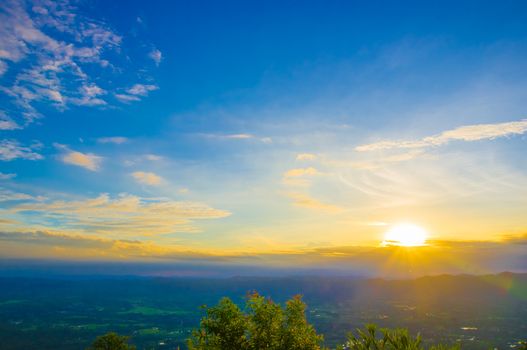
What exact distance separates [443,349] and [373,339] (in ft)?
14.3

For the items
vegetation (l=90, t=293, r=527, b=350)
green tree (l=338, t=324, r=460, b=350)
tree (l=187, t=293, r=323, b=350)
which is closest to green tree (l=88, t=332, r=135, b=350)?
tree (l=187, t=293, r=323, b=350)

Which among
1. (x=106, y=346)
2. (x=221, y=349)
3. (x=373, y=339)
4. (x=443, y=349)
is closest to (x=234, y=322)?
(x=221, y=349)

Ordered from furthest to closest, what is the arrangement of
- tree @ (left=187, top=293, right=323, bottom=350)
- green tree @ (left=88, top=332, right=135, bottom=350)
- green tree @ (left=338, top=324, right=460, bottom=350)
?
green tree @ (left=88, top=332, right=135, bottom=350)
tree @ (left=187, top=293, right=323, bottom=350)
green tree @ (left=338, top=324, right=460, bottom=350)

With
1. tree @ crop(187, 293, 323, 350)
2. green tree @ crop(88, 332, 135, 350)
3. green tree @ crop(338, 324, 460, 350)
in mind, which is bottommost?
green tree @ crop(88, 332, 135, 350)

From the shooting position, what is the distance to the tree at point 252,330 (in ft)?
104

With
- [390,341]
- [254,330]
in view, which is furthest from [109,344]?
[390,341]

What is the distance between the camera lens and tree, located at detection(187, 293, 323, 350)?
104ft

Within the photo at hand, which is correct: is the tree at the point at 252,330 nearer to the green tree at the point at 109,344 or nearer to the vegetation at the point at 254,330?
the vegetation at the point at 254,330

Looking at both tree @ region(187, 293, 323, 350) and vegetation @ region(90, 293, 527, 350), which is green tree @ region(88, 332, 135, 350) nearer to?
tree @ region(187, 293, 323, 350)

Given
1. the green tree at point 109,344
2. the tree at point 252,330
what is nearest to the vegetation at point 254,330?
the tree at point 252,330

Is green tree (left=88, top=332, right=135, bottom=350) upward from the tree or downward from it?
downward

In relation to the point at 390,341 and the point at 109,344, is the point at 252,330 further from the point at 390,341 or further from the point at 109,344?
the point at 109,344

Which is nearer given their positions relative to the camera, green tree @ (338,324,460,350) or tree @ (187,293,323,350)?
green tree @ (338,324,460,350)

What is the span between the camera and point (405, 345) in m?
21.0
